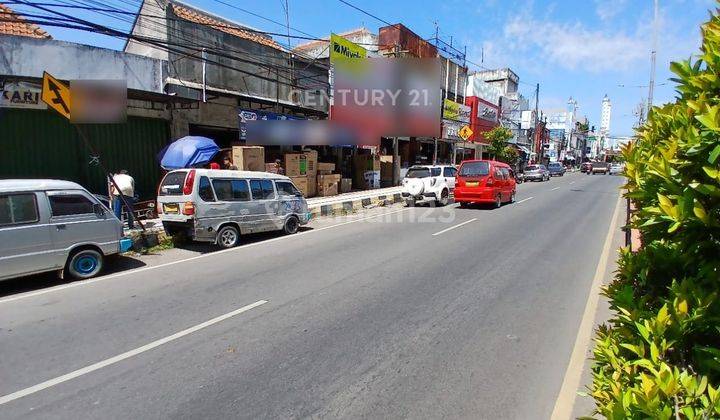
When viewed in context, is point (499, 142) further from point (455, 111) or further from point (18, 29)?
point (18, 29)

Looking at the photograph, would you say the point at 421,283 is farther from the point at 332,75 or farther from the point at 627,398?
the point at 332,75

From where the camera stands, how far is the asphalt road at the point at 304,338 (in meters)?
3.51

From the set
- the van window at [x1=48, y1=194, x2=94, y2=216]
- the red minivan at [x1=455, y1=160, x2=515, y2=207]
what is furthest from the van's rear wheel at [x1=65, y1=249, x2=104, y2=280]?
the red minivan at [x1=455, y1=160, x2=515, y2=207]

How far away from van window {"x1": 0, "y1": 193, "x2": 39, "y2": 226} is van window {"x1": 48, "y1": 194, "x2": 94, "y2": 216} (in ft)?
0.91

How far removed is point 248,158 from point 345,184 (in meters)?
6.87

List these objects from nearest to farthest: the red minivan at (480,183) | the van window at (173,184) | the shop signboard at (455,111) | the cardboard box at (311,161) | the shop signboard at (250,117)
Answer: the van window at (173,184)
the shop signboard at (250,117)
the red minivan at (480,183)
the cardboard box at (311,161)
the shop signboard at (455,111)

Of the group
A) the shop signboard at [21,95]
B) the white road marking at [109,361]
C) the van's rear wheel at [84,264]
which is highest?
the shop signboard at [21,95]

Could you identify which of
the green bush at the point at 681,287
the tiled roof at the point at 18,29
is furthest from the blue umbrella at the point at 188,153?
the green bush at the point at 681,287

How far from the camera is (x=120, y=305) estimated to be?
19.3 feet

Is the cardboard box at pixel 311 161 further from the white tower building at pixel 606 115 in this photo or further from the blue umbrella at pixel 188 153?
the white tower building at pixel 606 115

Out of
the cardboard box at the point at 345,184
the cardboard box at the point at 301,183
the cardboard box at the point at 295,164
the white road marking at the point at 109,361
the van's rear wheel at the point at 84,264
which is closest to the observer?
the white road marking at the point at 109,361

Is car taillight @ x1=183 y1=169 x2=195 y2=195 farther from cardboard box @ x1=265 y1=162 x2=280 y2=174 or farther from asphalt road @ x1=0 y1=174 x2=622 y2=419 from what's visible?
cardboard box @ x1=265 y1=162 x2=280 y2=174

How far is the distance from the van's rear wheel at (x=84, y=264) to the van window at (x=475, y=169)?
1316 cm

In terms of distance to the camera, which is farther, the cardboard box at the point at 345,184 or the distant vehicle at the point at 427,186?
the cardboard box at the point at 345,184
